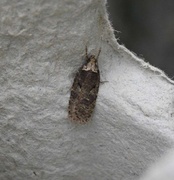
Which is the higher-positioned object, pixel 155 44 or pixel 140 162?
pixel 155 44

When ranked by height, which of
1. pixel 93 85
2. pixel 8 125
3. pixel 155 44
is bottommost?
pixel 8 125

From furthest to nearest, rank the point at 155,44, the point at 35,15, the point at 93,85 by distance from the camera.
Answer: the point at 155,44
the point at 93,85
the point at 35,15

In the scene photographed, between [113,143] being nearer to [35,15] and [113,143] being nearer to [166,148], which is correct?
[166,148]

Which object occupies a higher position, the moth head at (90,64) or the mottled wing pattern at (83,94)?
the moth head at (90,64)

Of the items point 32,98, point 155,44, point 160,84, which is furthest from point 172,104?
point 155,44
